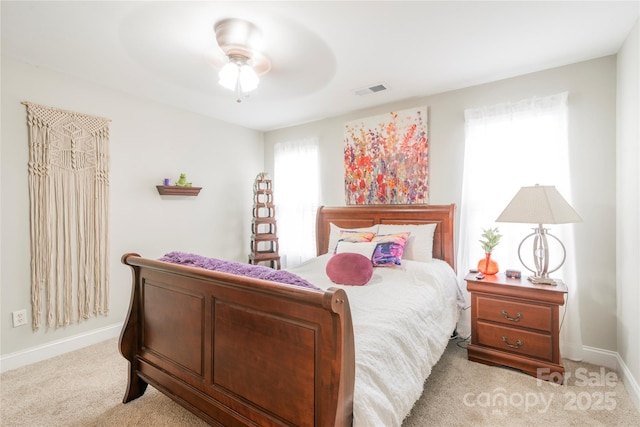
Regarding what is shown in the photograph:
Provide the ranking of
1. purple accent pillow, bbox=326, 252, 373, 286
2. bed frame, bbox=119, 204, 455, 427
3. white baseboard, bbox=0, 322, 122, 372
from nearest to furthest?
bed frame, bbox=119, 204, 455, 427, purple accent pillow, bbox=326, 252, 373, 286, white baseboard, bbox=0, 322, 122, 372

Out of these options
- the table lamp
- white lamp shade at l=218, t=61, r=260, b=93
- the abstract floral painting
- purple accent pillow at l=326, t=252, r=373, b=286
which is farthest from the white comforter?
white lamp shade at l=218, t=61, r=260, b=93

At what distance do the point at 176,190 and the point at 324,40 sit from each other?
2285 mm

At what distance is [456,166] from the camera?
119 inches

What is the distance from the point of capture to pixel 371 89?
118 inches

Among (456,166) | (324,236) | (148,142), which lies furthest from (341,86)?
(148,142)

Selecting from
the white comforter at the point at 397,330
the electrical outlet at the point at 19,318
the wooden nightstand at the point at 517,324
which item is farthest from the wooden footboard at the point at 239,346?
the wooden nightstand at the point at 517,324

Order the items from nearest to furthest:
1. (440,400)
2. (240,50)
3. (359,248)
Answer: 1. (440,400)
2. (240,50)
3. (359,248)

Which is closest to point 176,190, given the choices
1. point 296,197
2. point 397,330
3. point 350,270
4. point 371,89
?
point 296,197

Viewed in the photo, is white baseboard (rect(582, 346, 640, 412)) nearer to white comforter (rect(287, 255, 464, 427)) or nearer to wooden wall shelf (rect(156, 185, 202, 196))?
white comforter (rect(287, 255, 464, 427))

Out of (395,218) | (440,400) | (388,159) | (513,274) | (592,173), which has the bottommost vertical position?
(440,400)

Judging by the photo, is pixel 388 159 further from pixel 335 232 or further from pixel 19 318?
pixel 19 318

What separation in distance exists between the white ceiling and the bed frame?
152 centimetres

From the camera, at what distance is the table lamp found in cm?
214

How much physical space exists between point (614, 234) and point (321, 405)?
8.59ft
